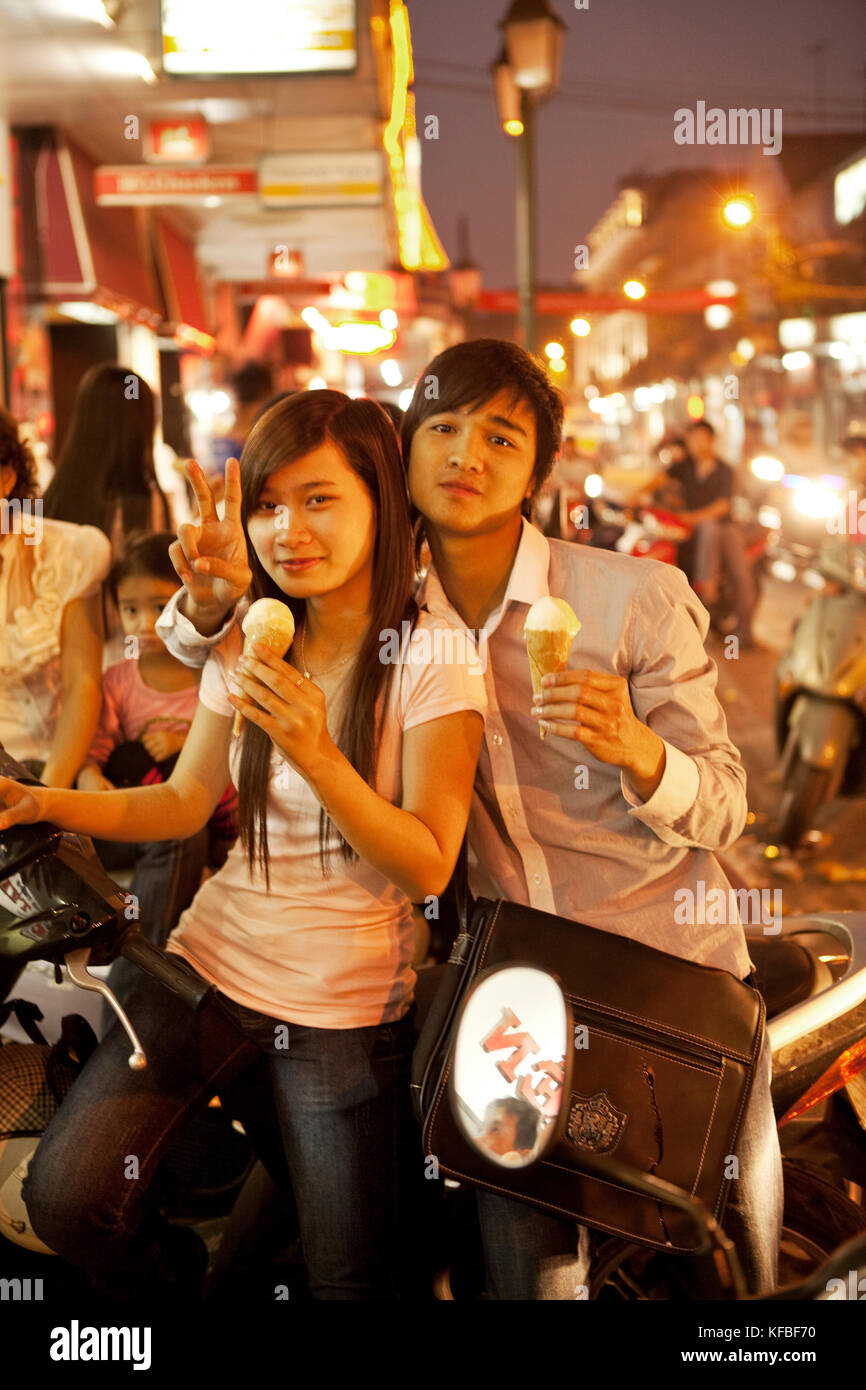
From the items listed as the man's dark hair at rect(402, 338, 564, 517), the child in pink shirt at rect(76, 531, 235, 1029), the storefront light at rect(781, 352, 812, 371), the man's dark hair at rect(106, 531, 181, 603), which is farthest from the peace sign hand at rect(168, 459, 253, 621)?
the storefront light at rect(781, 352, 812, 371)

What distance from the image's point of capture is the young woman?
2.04m

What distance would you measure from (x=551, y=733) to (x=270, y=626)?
50cm

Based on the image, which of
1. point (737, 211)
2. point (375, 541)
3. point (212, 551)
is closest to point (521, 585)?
point (375, 541)

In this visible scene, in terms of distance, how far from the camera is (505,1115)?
1.42 meters

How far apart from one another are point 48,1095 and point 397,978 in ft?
2.57

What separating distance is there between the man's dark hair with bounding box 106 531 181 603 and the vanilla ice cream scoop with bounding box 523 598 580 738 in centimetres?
163

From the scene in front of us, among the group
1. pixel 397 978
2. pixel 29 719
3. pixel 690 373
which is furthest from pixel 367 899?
pixel 690 373

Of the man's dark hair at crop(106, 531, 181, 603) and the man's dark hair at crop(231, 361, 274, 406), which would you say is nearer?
the man's dark hair at crop(106, 531, 181, 603)

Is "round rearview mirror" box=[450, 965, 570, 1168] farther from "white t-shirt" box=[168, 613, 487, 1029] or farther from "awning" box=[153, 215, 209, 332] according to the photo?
"awning" box=[153, 215, 209, 332]

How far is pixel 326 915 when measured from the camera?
2.12m

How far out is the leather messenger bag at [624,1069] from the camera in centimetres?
177

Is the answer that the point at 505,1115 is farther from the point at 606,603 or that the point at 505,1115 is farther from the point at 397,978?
the point at 606,603

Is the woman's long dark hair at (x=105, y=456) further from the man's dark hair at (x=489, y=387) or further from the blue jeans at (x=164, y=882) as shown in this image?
the man's dark hair at (x=489, y=387)

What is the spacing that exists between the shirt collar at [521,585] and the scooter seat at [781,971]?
0.90 meters
